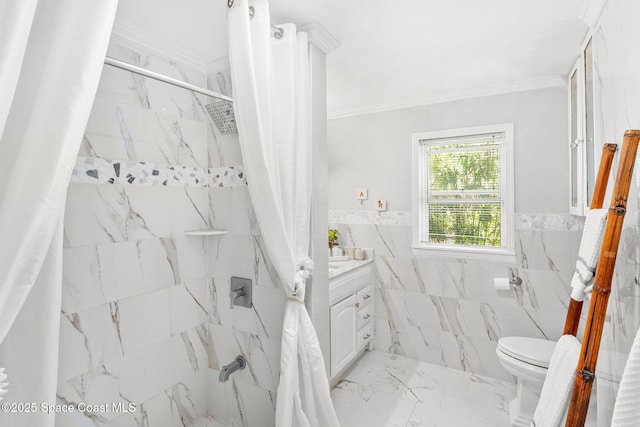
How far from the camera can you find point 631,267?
3.97ft

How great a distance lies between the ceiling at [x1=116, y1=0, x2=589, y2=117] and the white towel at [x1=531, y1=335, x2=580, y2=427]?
1589 millimetres

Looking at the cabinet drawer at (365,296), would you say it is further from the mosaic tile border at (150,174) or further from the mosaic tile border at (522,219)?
the mosaic tile border at (150,174)

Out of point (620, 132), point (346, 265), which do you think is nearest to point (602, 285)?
point (620, 132)

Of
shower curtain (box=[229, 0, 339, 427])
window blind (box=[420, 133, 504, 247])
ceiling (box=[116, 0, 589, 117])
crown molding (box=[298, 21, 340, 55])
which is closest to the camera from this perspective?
shower curtain (box=[229, 0, 339, 427])

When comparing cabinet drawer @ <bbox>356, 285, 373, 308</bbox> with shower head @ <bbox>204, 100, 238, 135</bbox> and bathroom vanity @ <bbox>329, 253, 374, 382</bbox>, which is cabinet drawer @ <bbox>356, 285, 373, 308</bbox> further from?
shower head @ <bbox>204, 100, 238, 135</bbox>

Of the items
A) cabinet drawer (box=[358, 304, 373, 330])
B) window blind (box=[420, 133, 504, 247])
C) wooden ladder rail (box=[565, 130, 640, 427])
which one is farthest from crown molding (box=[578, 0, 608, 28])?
cabinet drawer (box=[358, 304, 373, 330])

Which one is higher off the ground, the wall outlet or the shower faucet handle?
the wall outlet

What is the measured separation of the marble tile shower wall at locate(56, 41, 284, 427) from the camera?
1.53 m

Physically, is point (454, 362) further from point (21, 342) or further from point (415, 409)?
point (21, 342)

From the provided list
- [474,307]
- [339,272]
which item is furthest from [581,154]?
[339,272]

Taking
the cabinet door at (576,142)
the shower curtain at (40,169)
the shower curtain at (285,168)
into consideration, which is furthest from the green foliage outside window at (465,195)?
the shower curtain at (40,169)

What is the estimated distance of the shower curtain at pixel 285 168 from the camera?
1.46 metres

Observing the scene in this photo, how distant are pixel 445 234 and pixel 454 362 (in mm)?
1106

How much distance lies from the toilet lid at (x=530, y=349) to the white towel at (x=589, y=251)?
0.91 meters
